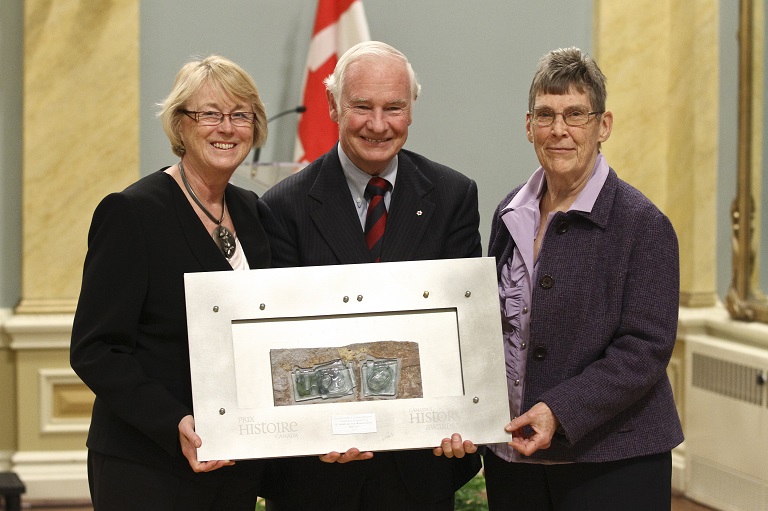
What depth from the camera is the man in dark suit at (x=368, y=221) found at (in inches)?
109

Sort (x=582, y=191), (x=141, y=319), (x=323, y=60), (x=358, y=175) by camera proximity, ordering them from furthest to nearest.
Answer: (x=323, y=60) → (x=358, y=175) → (x=582, y=191) → (x=141, y=319)

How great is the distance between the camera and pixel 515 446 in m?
2.53

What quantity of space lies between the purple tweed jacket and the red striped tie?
459 mm

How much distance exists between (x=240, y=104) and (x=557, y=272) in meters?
0.91

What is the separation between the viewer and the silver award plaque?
2.47 m

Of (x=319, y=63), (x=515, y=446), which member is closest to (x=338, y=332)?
(x=515, y=446)

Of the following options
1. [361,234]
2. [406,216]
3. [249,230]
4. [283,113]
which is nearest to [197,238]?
[249,230]

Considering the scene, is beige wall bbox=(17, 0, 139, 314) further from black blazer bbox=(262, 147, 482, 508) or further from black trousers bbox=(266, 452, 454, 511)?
black trousers bbox=(266, 452, 454, 511)

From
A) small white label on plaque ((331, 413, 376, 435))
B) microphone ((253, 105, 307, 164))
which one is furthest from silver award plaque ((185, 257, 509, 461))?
microphone ((253, 105, 307, 164))

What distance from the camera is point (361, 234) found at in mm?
2803

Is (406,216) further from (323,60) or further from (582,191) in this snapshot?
(323,60)

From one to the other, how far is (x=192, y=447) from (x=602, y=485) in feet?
3.33

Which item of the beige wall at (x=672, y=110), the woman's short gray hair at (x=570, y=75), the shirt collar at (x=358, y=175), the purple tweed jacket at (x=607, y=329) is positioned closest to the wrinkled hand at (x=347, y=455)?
the purple tweed jacket at (x=607, y=329)

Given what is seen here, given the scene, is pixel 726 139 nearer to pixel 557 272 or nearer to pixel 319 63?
pixel 319 63
